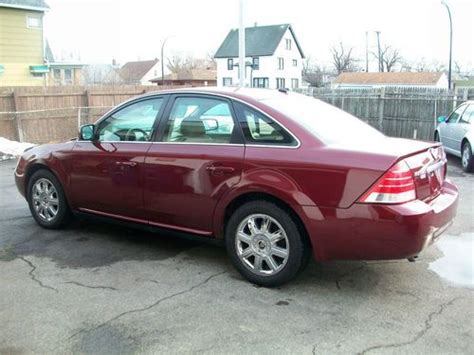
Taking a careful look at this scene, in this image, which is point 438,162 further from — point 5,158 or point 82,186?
point 5,158

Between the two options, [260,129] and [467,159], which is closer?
[260,129]

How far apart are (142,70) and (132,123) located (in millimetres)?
86348

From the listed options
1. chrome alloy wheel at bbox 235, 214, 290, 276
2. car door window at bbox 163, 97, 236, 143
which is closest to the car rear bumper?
chrome alloy wheel at bbox 235, 214, 290, 276

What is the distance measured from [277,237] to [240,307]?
617 mm

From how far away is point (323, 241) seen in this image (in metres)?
3.86

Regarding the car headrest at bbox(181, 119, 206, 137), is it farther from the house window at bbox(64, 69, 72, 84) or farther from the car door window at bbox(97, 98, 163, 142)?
the house window at bbox(64, 69, 72, 84)

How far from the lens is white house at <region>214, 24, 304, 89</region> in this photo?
199 feet

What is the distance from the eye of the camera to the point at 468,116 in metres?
11.2

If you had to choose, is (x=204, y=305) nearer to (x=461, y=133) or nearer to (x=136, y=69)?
(x=461, y=133)

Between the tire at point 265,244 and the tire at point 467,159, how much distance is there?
7448 mm

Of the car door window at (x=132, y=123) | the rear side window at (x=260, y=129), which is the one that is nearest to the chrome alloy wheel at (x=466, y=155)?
the rear side window at (x=260, y=129)

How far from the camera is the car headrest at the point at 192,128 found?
4574 mm

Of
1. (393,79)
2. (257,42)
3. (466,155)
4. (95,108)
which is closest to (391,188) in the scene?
(466,155)

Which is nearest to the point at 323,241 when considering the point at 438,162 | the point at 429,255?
the point at 438,162
